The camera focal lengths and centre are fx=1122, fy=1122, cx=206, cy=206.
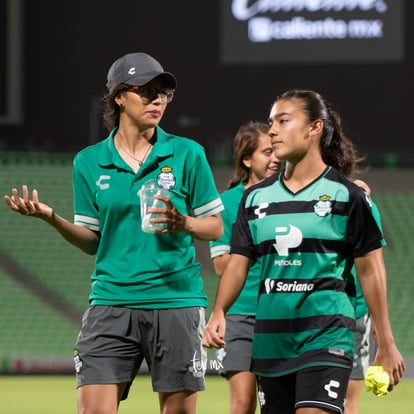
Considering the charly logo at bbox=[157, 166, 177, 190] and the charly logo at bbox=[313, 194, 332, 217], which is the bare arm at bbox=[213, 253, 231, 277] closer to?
the charly logo at bbox=[157, 166, 177, 190]

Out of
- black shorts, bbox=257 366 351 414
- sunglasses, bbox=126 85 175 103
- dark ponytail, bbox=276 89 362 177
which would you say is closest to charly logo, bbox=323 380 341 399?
black shorts, bbox=257 366 351 414

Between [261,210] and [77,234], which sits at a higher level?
[261,210]

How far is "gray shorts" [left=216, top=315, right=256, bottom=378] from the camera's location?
6078 mm

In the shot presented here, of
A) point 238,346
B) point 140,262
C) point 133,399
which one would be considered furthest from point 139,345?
point 133,399

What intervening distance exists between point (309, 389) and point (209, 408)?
21.1ft

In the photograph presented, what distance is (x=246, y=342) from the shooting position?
6098mm

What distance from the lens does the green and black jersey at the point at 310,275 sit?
174 inches

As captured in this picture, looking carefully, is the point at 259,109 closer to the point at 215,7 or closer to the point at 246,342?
the point at 215,7

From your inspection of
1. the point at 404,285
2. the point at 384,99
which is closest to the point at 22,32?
the point at 384,99

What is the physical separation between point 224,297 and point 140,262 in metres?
0.44

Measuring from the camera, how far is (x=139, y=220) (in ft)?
15.7

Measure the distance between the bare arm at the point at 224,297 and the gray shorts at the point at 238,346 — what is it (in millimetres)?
1497

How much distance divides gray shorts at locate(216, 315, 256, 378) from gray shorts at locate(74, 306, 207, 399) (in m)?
1.22

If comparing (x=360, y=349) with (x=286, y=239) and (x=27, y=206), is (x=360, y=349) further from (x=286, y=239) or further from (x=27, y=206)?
(x=27, y=206)
